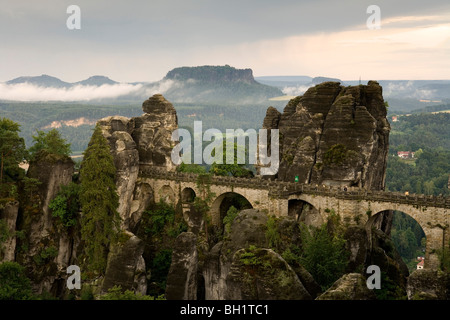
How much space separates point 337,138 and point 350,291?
30454 millimetres

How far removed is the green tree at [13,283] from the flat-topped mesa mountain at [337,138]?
93.5 feet

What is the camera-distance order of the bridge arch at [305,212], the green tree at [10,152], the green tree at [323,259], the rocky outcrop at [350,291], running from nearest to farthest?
the rocky outcrop at [350,291] < the green tree at [323,259] < the bridge arch at [305,212] < the green tree at [10,152]

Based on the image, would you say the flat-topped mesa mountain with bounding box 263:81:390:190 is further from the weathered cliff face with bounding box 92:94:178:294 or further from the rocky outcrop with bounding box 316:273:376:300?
the rocky outcrop with bounding box 316:273:376:300

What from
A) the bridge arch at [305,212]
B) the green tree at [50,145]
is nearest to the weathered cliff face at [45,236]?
the green tree at [50,145]

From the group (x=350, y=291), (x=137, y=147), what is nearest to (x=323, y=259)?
(x=350, y=291)

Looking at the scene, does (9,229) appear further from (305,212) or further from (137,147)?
(305,212)

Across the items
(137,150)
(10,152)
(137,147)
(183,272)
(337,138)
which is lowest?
(183,272)

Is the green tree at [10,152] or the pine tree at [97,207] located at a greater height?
the green tree at [10,152]

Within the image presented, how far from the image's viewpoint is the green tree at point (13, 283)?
38316 mm

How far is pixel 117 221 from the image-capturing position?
50.9 meters

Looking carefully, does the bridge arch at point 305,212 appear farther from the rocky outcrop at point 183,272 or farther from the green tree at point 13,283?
the green tree at point 13,283

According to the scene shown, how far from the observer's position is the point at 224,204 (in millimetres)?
56375
